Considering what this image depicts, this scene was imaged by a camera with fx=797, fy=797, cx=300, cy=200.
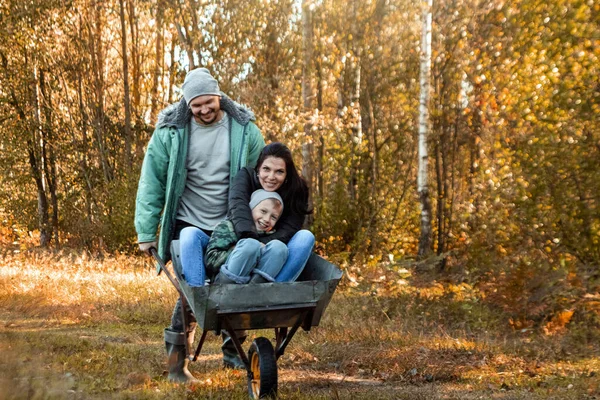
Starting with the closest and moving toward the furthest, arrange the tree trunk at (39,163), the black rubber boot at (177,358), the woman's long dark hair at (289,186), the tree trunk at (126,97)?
the woman's long dark hair at (289,186), the black rubber boot at (177,358), the tree trunk at (126,97), the tree trunk at (39,163)

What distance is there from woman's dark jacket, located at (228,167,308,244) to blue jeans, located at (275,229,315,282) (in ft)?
0.39

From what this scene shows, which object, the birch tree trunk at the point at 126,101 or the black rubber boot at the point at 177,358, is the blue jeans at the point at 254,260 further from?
the birch tree trunk at the point at 126,101


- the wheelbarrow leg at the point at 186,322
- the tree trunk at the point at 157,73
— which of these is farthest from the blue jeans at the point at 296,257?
the tree trunk at the point at 157,73

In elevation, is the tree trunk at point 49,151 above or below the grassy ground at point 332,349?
above

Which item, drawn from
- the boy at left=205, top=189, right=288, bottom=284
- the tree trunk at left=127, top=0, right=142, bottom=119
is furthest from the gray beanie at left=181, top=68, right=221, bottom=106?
the tree trunk at left=127, top=0, right=142, bottom=119

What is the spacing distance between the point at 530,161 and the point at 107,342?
5360mm

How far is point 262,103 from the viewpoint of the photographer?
1492 centimetres

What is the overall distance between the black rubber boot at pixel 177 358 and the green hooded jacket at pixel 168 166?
0.58 m

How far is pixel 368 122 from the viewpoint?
1678 centimetres

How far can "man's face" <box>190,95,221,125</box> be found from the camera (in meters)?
5.40

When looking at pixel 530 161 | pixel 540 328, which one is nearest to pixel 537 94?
pixel 530 161

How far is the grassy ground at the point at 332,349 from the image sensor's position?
5.56 metres

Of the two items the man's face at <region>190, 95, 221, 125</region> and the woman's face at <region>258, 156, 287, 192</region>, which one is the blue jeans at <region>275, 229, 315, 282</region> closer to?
the woman's face at <region>258, 156, 287, 192</region>

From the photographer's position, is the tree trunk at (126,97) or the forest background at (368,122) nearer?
the forest background at (368,122)
